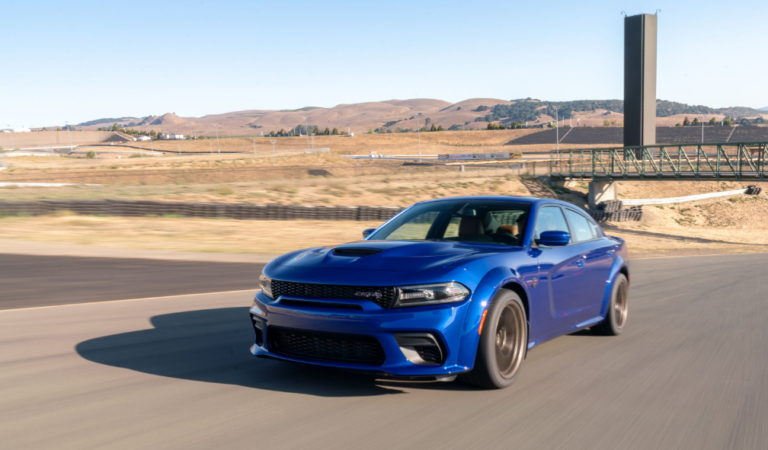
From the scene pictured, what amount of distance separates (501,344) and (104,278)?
25.6 feet

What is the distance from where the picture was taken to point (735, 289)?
38.3ft

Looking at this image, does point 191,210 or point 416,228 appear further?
point 191,210

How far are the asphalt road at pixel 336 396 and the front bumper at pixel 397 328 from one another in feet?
0.90

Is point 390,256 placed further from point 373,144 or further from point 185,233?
point 373,144

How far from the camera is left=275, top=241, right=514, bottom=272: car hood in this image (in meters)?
4.66

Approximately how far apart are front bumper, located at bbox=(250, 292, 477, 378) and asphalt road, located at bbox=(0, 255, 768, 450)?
0.90ft

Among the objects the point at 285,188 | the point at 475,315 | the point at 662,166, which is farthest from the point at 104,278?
the point at 662,166

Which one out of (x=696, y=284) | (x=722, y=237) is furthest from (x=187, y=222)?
(x=722, y=237)

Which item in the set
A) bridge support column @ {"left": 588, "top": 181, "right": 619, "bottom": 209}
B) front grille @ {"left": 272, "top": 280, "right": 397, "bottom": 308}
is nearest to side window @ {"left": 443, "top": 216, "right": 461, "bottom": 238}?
front grille @ {"left": 272, "top": 280, "right": 397, "bottom": 308}

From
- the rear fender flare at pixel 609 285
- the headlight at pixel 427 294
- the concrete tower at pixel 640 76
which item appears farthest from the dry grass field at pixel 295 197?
the headlight at pixel 427 294

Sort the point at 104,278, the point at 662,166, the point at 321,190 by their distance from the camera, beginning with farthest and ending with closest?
the point at 662,166 < the point at 321,190 < the point at 104,278

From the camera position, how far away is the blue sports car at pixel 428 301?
4422mm

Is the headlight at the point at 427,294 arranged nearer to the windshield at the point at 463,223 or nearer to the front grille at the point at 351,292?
the front grille at the point at 351,292

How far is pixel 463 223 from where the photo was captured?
599cm
